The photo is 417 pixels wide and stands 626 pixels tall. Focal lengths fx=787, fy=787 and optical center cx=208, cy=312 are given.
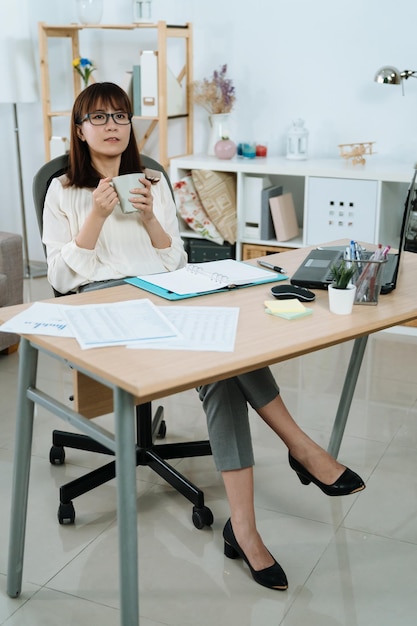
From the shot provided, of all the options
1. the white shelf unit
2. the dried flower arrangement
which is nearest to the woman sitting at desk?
the white shelf unit

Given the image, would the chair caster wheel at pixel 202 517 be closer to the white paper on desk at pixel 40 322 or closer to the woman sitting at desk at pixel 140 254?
the woman sitting at desk at pixel 140 254

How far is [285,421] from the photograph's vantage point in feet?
6.62

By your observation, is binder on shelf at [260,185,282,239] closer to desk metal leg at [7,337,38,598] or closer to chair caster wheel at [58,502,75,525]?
chair caster wheel at [58,502,75,525]

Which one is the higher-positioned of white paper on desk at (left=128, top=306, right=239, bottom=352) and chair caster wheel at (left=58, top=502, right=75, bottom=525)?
white paper on desk at (left=128, top=306, right=239, bottom=352)

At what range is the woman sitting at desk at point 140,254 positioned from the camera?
74.0 inches

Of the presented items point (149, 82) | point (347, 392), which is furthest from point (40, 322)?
point (149, 82)

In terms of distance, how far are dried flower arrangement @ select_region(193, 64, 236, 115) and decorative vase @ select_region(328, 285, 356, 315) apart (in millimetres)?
2576

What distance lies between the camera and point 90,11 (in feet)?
13.7

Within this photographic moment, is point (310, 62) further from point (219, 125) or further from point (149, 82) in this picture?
point (149, 82)

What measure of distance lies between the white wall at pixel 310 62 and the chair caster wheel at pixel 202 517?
237 centimetres

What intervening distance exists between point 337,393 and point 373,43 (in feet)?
6.00

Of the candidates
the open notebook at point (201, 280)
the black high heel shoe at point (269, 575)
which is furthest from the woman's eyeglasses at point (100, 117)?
the black high heel shoe at point (269, 575)

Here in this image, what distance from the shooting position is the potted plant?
1.71 meters

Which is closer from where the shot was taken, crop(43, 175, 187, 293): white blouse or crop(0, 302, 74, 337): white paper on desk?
crop(0, 302, 74, 337): white paper on desk
